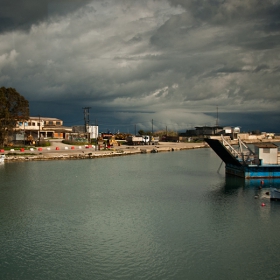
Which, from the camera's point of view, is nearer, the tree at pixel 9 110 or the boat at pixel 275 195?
the boat at pixel 275 195

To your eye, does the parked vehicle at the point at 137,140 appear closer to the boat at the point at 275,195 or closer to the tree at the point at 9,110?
the tree at the point at 9,110

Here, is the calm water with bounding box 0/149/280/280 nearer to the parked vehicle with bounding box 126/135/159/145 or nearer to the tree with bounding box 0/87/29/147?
the tree with bounding box 0/87/29/147

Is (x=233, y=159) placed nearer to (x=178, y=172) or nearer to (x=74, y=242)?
(x=178, y=172)

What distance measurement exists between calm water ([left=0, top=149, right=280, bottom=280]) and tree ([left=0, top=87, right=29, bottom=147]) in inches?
1301

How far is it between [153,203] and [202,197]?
16.4ft

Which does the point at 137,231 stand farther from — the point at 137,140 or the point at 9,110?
the point at 137,140

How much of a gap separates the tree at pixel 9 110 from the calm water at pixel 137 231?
33.0m

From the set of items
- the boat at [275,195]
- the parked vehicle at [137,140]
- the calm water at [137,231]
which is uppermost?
the parked vehicle at [137,140]

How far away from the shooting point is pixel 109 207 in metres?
27.8

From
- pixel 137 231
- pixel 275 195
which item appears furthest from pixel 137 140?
pixel 137 231

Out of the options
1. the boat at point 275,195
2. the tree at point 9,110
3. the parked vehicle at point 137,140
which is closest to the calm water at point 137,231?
the boat at point 275,195

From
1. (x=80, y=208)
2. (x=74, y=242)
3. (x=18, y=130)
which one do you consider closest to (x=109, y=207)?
(x=80, y=208)

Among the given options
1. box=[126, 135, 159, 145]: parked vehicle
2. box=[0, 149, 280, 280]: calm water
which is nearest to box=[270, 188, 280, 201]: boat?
box=[0, 149, 280, 280]: calm water

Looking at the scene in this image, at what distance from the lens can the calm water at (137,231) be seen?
16.6 metres
